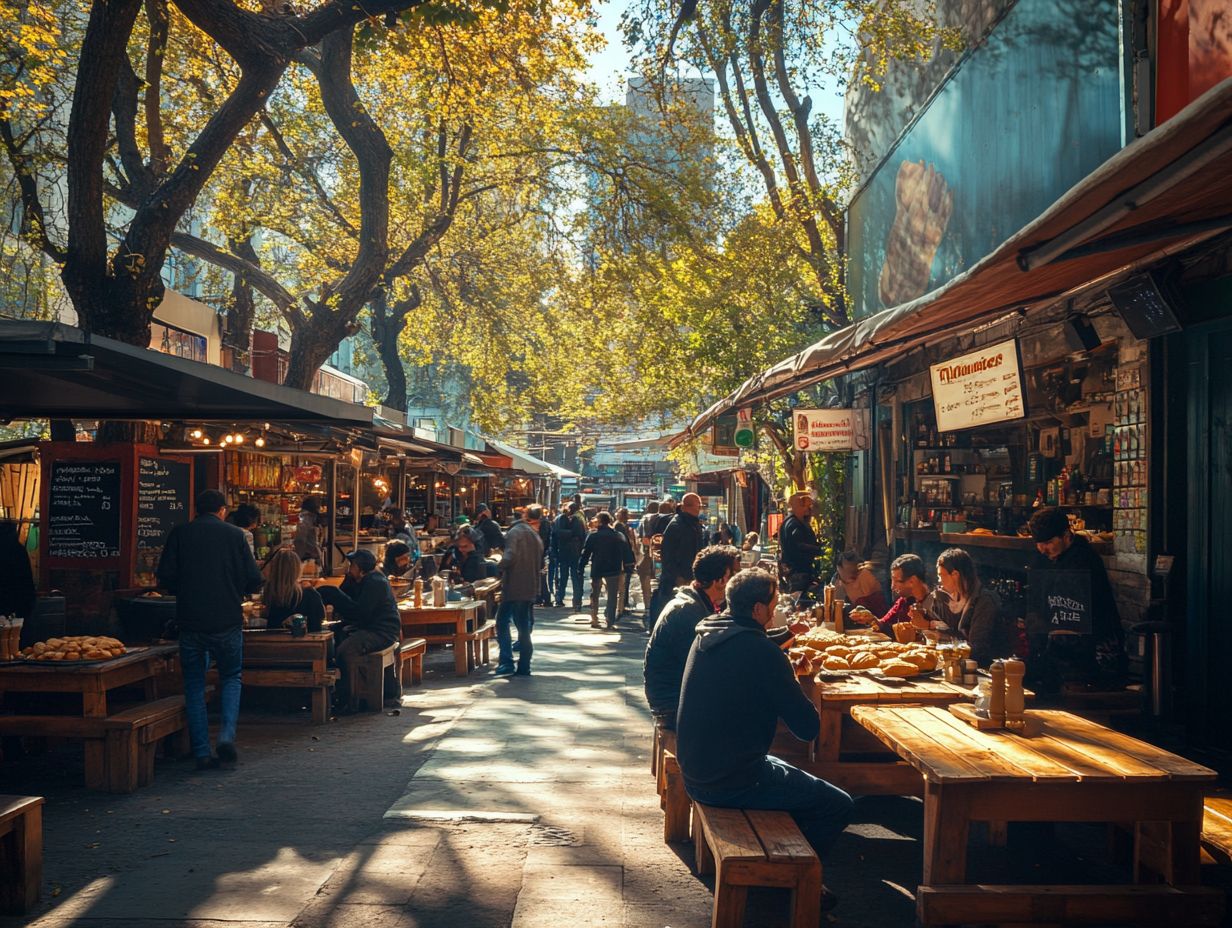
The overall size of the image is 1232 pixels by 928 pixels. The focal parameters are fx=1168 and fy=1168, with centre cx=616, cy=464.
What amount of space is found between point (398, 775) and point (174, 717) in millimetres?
1601

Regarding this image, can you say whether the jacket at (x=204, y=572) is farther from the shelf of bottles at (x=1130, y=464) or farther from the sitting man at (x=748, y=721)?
the shelf of bottles at (x=1130, y=464)

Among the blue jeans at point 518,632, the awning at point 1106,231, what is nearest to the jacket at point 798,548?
the blue jeans at point 518,632

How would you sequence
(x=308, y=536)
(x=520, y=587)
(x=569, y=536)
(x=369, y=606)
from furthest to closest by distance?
(x=569, y=536) → (x=308, y=536) → (x=520, y=587) → (x=369, y=606)

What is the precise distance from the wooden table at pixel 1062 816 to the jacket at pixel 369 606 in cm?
638

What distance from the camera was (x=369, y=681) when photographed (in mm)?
9945

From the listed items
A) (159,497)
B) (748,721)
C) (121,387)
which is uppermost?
(121,387)

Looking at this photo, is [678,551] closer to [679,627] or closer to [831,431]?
[831,431]

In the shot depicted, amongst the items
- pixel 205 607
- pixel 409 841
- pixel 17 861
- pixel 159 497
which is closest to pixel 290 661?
pixel 205 607

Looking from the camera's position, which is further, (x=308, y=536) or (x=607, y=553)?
(x=607, y=553)

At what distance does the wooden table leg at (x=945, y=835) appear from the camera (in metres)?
4.36

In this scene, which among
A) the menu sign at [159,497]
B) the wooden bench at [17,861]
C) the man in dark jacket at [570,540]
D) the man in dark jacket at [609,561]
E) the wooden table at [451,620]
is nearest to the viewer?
the wooden bench at [17,861]

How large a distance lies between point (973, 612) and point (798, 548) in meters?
6.90

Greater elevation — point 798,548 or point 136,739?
point 798,548

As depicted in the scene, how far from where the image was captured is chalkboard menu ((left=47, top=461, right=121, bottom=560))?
10297 mm
